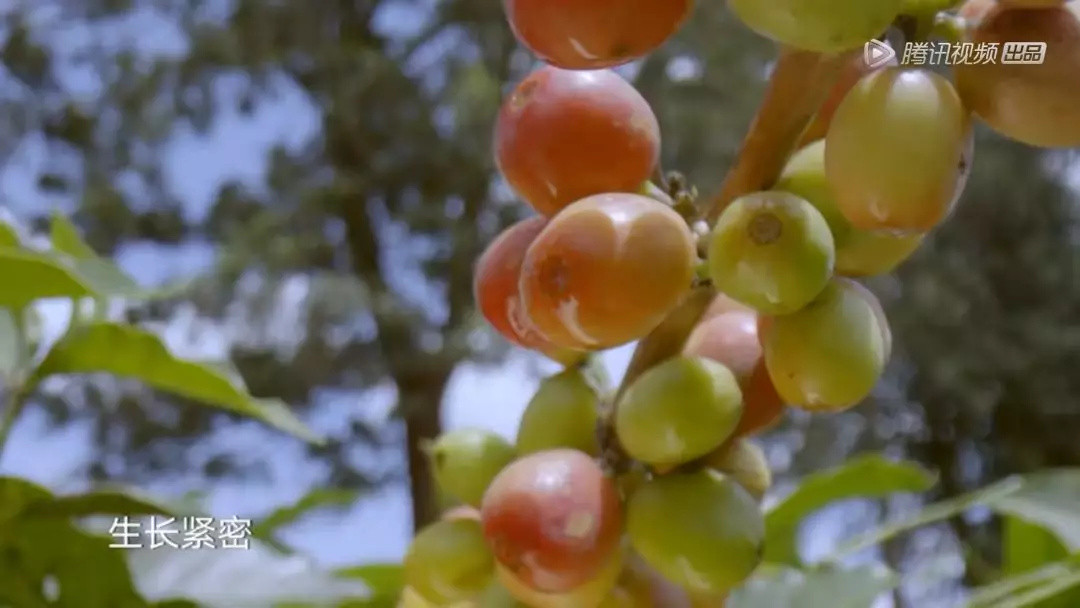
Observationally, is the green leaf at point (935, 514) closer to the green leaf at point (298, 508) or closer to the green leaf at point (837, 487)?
the green leaf at point (837, 487)

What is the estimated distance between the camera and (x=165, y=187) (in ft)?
7.08

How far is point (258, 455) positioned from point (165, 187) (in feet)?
1.94

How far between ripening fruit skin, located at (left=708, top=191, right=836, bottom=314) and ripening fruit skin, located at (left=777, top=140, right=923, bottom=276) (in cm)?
1

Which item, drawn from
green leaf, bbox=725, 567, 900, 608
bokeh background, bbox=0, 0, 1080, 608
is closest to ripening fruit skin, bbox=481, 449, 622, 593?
green leaf, bbox=725, 567, 900, 608

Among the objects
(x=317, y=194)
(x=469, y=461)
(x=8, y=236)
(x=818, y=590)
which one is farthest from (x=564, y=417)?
(x=317, y=194)

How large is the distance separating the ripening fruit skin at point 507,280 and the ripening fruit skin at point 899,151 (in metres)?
0.07

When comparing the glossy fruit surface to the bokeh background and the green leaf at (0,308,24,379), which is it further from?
the bokeh background

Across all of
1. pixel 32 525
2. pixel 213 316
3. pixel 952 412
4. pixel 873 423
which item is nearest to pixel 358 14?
pixel 213 316

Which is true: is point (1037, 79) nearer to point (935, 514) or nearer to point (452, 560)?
point (452, 560)

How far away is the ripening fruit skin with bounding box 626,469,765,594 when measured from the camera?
180 mm

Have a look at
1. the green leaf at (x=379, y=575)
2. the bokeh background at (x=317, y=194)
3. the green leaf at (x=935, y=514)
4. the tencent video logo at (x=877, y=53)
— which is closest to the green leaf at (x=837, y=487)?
the green leaf at (x=935, y=514)

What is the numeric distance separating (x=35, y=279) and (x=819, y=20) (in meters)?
0.28

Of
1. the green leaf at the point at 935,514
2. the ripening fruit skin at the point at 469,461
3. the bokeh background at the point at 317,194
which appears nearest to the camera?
the ripening fruit skin at the point at 469,461

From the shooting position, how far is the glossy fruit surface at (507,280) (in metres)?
0.20
